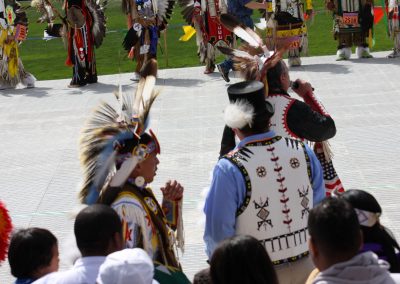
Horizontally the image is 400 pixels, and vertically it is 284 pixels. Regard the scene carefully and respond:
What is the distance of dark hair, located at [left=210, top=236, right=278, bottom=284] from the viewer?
2494 mm

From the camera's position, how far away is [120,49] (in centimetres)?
1526

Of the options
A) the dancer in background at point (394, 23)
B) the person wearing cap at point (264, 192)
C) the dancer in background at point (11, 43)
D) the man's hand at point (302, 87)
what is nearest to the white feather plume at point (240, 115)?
the person wearing cap at point (264, 192)

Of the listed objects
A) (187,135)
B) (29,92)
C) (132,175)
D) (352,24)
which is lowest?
(29,92)

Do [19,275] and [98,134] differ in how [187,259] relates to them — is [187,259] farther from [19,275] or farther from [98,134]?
[19,275]

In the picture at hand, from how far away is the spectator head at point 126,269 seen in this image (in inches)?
103

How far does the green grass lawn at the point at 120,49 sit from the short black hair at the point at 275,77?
7.27 meters

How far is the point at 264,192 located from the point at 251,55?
1.14 m

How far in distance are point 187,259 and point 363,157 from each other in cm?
235

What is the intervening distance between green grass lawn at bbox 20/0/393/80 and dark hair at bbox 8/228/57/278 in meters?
8.25

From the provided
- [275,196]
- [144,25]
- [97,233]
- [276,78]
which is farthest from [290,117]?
[144,25]

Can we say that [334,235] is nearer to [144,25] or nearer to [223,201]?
[223,201]

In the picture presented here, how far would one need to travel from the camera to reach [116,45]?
53.0ft

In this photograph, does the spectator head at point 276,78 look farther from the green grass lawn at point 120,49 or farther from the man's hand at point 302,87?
the green grass lawn at point 120,49

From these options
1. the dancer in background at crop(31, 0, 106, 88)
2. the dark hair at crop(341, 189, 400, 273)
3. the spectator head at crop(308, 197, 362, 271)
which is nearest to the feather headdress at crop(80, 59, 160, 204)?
the dark hair at crop(341, 189, 400, 273)
